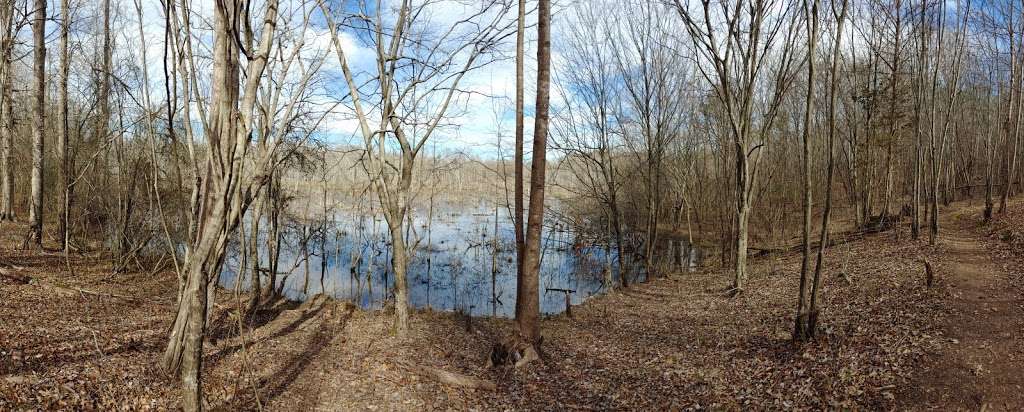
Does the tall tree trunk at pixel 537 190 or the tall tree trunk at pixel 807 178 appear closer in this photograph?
the tall tree trunk at pixel 807 178

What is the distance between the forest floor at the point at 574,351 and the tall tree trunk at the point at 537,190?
68 cm

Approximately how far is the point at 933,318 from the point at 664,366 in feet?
12.3

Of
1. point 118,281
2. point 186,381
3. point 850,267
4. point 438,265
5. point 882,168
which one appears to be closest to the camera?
point 186,381

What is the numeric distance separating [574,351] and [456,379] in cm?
229

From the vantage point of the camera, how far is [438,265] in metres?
20.3

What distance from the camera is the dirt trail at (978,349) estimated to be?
4.75 m

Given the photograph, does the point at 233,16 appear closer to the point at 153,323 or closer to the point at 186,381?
the point at 186,381

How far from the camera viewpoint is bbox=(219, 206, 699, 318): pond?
14859 mm

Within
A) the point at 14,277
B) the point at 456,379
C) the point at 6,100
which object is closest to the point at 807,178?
the point at 456,379

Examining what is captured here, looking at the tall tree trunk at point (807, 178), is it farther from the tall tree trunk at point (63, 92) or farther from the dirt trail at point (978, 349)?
the tall tree trunk at point (63, 92)

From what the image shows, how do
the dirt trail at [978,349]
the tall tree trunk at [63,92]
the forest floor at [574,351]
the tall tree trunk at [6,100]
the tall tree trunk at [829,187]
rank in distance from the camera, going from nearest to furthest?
the dirt trail at [978,349] → the forest floor at [574,351] → the tall tree trunk at [829,187] → the tall tree trunk at [6,100] → the tall tree trunk at [63,92]

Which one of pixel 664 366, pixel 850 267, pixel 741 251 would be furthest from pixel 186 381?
pixel 850 267

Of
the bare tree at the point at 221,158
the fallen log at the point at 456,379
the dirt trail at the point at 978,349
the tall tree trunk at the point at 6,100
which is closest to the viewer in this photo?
the bare tree at the point at 221,158

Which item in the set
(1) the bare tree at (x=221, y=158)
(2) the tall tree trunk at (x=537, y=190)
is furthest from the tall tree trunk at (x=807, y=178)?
(1) the bare tree at (x=221, y=158)
